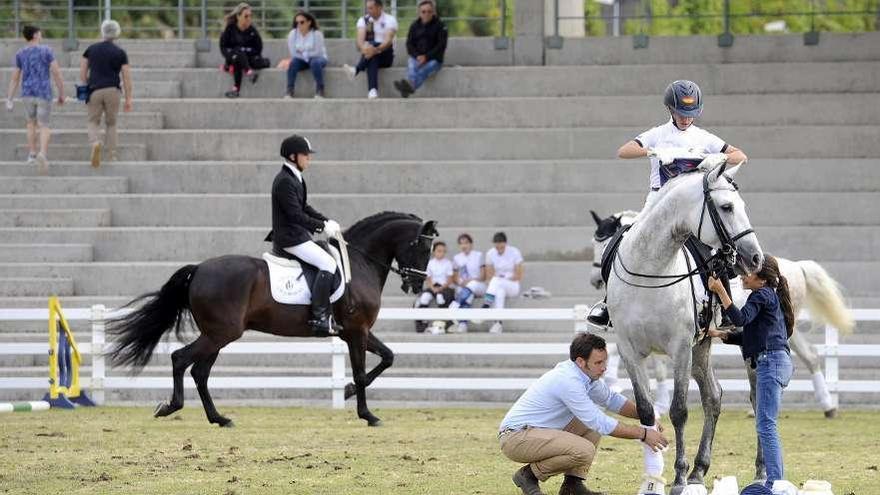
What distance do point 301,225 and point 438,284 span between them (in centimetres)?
496

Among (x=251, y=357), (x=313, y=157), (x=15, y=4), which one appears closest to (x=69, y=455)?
(x=251, y=357)

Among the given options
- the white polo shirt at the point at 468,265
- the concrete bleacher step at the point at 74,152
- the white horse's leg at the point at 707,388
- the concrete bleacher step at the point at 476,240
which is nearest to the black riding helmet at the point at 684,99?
the white horse's leg at the point at 707,388

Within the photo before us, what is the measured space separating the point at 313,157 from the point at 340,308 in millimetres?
7861

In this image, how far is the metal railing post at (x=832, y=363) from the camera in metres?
17.6

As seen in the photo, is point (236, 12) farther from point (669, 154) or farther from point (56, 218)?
point (669, 154)

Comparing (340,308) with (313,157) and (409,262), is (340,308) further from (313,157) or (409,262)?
(313,157)

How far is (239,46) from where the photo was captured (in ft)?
80.1

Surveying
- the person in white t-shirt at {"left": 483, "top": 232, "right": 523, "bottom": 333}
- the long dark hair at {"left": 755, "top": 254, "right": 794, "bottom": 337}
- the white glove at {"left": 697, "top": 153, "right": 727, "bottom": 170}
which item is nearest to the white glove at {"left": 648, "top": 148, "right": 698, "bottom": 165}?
the white glove at {"left": 697, "top": 153, "right": 727, "bottom": 170}

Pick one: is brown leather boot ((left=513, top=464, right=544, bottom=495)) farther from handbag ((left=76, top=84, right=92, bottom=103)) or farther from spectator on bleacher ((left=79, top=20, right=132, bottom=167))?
handbag ((left=76, top=84, right=92, bottom=103))

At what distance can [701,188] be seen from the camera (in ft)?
32.3

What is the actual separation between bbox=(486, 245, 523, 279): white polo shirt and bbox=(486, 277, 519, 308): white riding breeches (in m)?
0.11

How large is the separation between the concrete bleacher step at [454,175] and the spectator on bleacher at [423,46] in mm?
1776

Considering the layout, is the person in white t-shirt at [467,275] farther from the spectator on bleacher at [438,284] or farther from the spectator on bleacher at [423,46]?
the spectator on bleacher at [423,46]

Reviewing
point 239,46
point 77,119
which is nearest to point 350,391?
point 239,46
